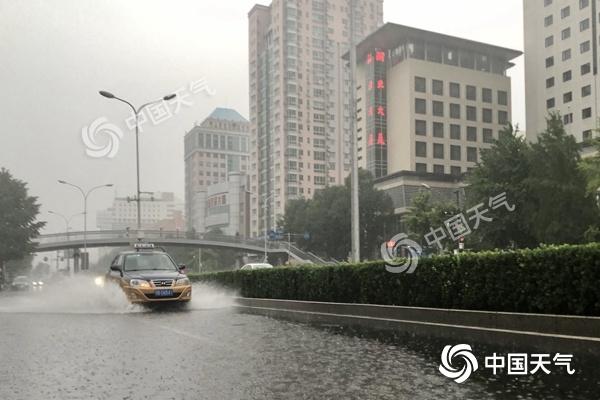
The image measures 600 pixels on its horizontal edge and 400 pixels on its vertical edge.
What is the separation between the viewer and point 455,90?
301 ft

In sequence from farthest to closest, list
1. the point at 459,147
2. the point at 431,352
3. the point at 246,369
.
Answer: the point at 459,147 → the point at 431,352 → the point at 246,369

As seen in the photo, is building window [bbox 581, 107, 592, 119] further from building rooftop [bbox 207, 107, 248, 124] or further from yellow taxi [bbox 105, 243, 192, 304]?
building rooftop [bbox 207, 107, 248, 124]

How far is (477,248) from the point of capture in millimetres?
40031

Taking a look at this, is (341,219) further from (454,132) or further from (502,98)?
(502,98)

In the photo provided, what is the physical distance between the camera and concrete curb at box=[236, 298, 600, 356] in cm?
827

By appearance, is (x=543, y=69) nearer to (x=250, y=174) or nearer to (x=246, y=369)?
(x=250, y=174)

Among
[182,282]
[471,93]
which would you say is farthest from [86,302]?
[471,93]

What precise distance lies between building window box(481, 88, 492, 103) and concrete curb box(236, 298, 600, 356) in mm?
85759

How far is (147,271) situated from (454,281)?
868 centimetres

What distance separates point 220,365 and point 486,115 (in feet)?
307

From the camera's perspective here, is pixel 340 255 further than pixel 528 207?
Yes

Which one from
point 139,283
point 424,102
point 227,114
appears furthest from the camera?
point 227,114

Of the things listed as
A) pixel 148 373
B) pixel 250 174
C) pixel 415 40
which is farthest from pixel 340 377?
pixel 250 174

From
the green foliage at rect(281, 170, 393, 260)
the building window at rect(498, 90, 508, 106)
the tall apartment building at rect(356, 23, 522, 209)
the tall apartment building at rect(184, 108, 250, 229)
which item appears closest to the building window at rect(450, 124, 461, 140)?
the tall apartment building at rect(356, 23, 522, 209)
